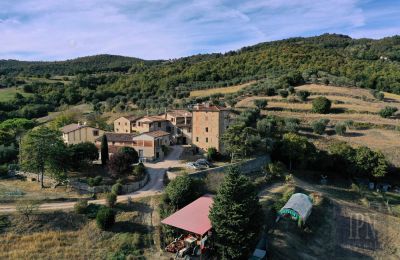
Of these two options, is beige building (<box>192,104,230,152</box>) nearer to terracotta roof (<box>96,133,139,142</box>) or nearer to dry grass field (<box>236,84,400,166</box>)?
terracotta roof (<box>96,133,139,142</box>)

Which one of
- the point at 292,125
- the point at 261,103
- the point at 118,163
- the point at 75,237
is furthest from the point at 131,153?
the point at 261,103

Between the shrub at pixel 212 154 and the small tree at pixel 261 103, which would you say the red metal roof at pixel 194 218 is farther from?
the small tree at pixel 261 103

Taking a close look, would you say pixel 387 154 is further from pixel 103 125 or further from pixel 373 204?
pixel 103 125

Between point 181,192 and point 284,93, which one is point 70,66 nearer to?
point 284,93

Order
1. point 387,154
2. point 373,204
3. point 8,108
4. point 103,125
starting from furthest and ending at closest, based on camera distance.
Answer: point 8,108 < point 103,125 < point 387,154 < point 373,204

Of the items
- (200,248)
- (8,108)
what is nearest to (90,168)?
(200,248)
